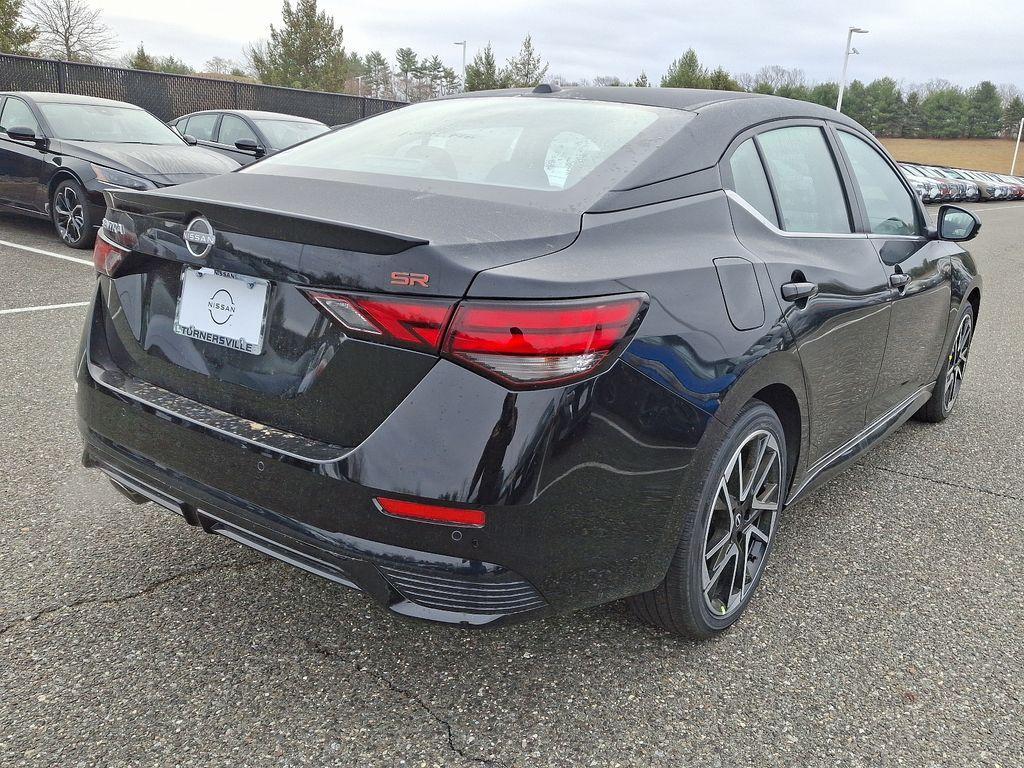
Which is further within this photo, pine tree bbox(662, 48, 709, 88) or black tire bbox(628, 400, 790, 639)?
pine tree bbox(662, 48, 709, 88)

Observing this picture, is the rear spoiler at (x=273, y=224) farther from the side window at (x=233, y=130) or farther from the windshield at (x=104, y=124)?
the side window at (x=233, y=130)

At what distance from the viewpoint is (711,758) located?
207cm

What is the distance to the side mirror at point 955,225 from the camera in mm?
3918

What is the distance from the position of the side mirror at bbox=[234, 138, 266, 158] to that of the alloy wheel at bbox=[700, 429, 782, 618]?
8.17 meters

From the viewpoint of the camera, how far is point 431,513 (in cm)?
187

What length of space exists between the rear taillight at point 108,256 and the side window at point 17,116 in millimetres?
7764

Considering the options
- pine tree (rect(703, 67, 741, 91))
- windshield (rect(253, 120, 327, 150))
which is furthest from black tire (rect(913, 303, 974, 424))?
pine tree (rect(703, 67, 741, 91))

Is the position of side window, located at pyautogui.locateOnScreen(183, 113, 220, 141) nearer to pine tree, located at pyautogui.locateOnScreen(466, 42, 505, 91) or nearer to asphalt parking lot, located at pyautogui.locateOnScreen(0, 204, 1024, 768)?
asphalt parking lot, located at pyautogui.locateOnScreen(0, 204, 1024, 768)

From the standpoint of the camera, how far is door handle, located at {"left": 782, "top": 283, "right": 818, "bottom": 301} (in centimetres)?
252

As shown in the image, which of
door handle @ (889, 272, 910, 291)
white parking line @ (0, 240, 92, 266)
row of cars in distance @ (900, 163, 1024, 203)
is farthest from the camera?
row of cars in distance @ (900, 163, 1024, 203)

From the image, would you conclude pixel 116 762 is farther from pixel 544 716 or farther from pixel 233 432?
pixel 544 716

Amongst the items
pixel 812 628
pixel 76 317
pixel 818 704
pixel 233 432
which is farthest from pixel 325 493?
pixel 76 317

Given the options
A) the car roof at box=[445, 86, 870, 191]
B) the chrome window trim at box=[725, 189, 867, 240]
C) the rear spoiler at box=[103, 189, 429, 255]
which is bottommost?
the rear spoiler at box=[103, 189, 429, 255]

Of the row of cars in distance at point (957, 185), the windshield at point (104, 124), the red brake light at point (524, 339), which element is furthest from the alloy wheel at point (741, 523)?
Answer: the row of cars in distance at point (957, 185)
